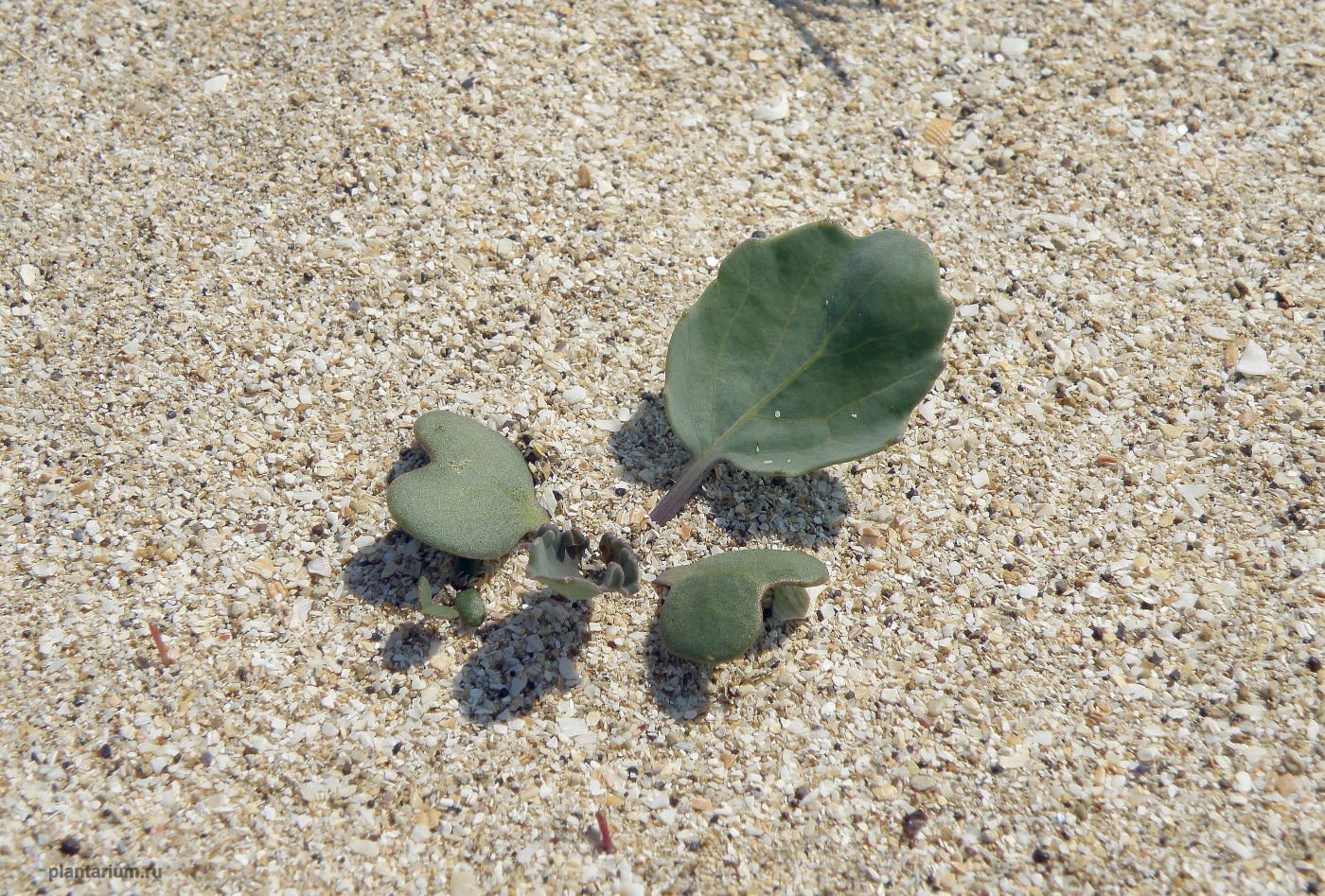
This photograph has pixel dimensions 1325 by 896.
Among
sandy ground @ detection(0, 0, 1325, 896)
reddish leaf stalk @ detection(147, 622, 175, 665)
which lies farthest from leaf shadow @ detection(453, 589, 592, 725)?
reddish leaf stalk @ detection(147, 622, 175, 665)

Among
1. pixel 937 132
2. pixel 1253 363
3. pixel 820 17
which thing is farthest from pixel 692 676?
pixel 820 17

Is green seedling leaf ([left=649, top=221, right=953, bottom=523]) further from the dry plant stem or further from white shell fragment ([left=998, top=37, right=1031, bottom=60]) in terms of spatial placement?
white shell fragment ([left=998, top=37, right=1031, bottom=60])

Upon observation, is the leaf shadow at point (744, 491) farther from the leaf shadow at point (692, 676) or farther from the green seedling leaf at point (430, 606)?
the green seedling leaf at point (430, 606)

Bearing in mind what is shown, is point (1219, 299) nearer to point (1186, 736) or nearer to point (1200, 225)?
point (1200, 225)

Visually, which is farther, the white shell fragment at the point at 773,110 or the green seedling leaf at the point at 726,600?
the white shell fragment at the point at 773,110

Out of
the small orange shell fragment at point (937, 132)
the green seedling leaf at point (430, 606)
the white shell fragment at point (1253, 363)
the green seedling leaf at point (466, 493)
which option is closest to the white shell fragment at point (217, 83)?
the green seedling leaf at point (466, 493)
